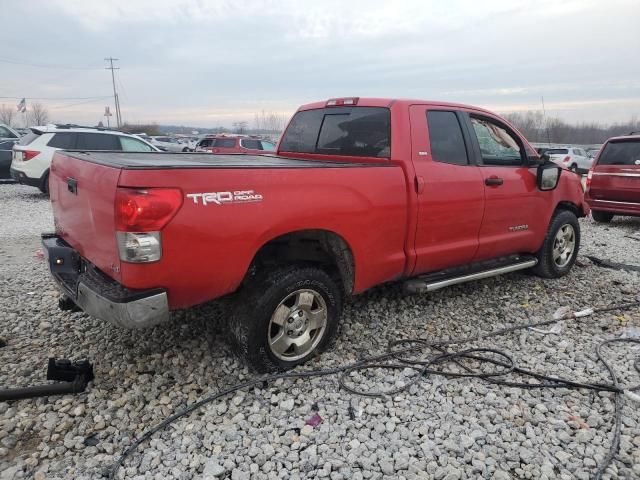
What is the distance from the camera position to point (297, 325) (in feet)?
11.4

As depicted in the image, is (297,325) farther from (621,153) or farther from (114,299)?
(621,153)

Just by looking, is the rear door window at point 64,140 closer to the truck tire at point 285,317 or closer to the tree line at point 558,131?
the truck tire at point 285,317

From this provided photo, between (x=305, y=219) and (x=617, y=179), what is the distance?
26.3 ft

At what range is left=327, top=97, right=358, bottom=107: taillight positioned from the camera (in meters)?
4.36

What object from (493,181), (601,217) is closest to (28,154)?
(493,181)

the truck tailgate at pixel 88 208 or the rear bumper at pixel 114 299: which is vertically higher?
the truck tailgate at pixel 88 208

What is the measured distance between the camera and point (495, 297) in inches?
200

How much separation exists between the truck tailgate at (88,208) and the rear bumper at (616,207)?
9070mm

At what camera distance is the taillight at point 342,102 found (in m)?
4.36

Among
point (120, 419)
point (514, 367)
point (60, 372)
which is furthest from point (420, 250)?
point (60, 372)

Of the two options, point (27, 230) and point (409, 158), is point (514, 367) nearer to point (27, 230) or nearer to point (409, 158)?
point (409, 158)

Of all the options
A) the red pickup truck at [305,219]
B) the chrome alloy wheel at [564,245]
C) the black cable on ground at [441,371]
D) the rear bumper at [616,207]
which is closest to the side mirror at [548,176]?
the red pickup truck at [305,219]

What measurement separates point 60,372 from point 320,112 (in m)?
3.12

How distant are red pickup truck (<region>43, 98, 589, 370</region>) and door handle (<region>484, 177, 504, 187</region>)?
15 millimetres
